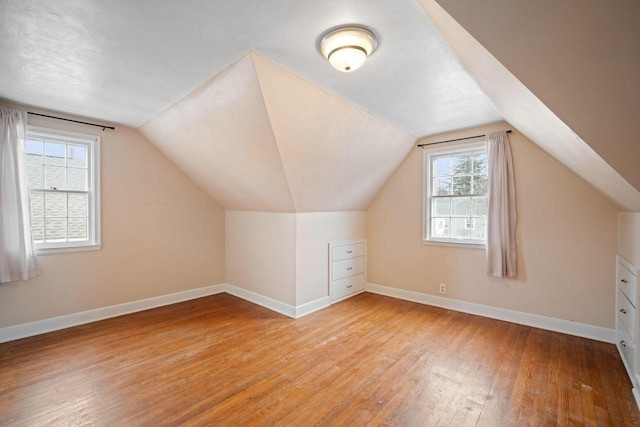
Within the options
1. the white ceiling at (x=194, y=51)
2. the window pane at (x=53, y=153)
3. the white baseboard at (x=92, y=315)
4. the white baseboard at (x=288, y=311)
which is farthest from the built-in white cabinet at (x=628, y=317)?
the window pane at (x=53, y=153)

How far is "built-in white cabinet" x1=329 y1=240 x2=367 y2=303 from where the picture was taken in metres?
4.13

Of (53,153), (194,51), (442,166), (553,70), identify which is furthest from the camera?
(442,166)

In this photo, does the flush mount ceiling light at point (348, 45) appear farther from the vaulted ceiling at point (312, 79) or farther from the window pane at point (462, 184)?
the window pane at point (462, 184)

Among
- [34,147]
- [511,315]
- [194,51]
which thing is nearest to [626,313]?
[511,315]

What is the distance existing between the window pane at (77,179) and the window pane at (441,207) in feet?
14.8

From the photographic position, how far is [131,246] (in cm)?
373

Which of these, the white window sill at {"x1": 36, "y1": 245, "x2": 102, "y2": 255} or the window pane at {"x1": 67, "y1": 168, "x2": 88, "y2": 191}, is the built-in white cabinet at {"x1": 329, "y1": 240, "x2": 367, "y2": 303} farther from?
the window pane at {"x1": 67, "y1": 168, "x2": 88, "y2": 191}

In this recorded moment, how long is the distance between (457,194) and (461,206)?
0.56 ft

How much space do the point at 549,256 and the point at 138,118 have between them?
4.94 meters

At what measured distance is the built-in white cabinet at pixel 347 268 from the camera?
413 centimetres

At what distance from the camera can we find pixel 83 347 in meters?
2.76

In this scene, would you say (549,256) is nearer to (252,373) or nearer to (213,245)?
(252,373)

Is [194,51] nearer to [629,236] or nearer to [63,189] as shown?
[63,189]

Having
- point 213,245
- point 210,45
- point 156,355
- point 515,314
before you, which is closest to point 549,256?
point 515,314
